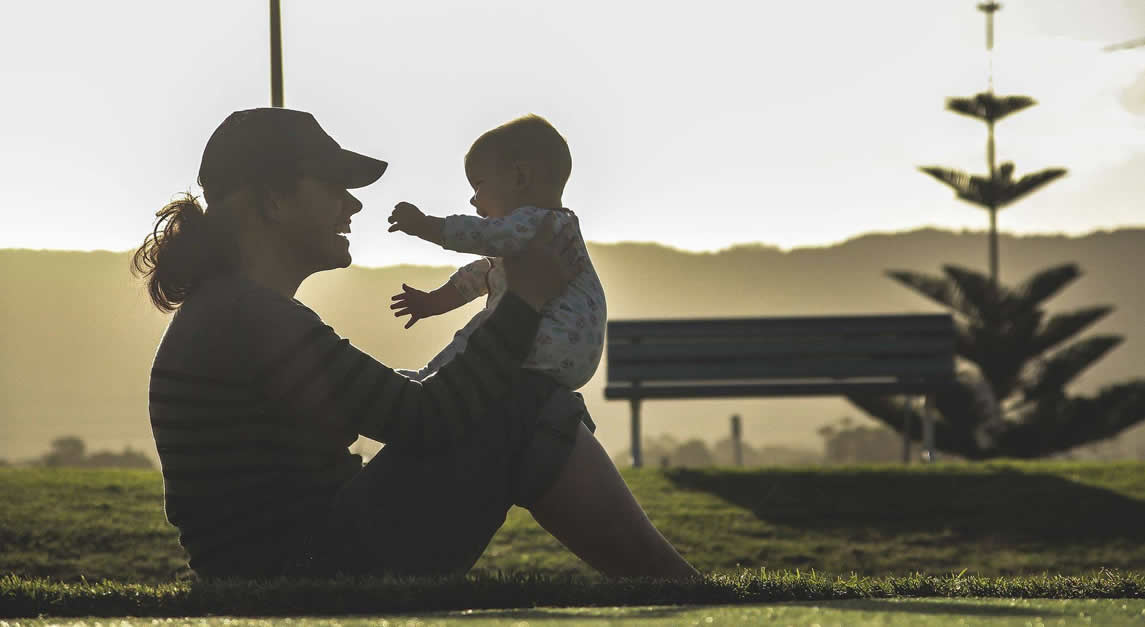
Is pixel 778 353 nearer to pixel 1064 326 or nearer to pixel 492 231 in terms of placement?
pixel 492 231

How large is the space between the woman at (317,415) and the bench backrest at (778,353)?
741 cm

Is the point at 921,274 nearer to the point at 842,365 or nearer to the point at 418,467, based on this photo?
the point at 842,365

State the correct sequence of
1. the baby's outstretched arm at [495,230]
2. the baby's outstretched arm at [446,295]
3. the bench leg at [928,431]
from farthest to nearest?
the bench leg at [928,431] → the baby's outstretched arm at [446,295] → the baby's outstretched arm at [495,230]

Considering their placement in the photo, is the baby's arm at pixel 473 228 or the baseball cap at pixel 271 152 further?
the baby's arm at pixel 473 228

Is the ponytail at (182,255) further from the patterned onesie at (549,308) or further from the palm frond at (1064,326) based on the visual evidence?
the palm frond at (1064,326)

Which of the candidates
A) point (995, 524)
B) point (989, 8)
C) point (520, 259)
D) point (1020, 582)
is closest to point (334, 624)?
point (520, 259)

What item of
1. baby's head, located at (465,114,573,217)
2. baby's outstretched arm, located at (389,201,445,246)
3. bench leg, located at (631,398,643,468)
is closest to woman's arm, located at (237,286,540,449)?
baby's outstretched arm, located at (389,201,445,246)

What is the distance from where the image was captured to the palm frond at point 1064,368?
2162cm

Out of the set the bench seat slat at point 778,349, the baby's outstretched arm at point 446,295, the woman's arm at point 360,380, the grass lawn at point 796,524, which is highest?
the baby's outstretched arm at point 446,295

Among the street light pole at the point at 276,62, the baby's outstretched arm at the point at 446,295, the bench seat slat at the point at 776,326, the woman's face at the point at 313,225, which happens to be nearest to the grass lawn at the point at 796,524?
the bench seat slat at the point at 776,326

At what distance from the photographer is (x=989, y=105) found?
22062 mm

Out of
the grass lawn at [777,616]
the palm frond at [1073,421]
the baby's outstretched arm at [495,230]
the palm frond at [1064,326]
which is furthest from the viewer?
the palm frond at [1064,326]

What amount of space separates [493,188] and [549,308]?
0.55 meters

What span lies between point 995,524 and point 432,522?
545 cm
